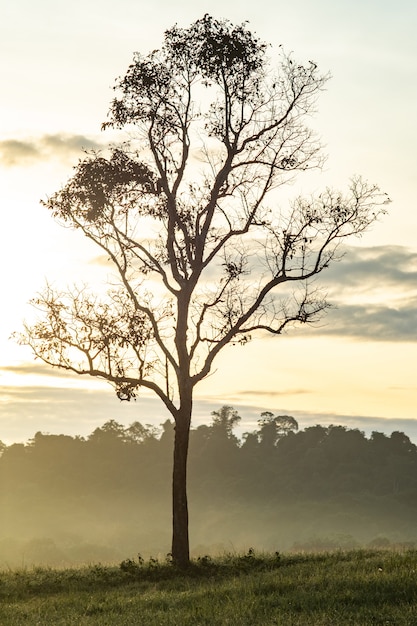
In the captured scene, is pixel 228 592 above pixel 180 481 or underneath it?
underneath

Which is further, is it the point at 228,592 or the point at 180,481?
the point at 180,481

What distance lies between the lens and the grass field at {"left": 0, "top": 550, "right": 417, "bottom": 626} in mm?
15375

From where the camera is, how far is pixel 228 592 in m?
18.2

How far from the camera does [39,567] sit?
79.0ft

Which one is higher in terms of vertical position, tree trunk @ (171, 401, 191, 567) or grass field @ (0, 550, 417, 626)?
tree trunk @ (171, 401, 191, 567)

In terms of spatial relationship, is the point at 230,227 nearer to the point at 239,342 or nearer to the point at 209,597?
the point at 239,342

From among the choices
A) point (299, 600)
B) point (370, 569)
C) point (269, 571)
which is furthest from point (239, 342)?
point (299, 600)

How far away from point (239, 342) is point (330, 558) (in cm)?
851

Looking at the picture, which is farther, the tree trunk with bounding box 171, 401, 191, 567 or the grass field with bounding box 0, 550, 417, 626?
the tree trunk with bounding box 171, 401, 191, 567

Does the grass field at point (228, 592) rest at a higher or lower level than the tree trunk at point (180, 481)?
lower

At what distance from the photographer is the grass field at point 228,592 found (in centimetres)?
1538

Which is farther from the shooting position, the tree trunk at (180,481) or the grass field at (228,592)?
the tree trunk at (180,481)

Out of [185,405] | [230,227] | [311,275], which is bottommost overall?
[185,405]

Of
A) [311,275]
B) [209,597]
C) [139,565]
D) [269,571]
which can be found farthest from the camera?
[311,275]
